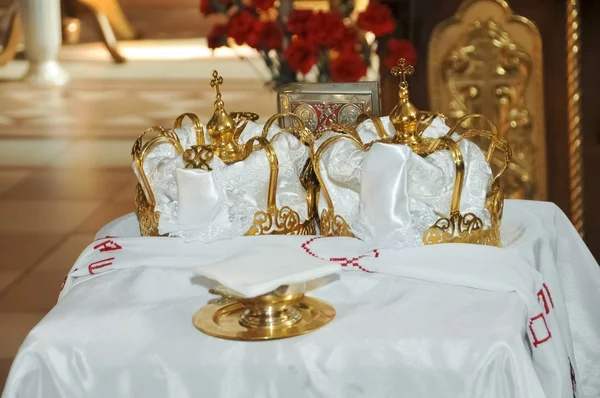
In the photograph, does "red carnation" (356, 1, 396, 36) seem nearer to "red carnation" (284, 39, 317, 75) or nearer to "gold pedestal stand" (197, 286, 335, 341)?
"red carnation" (284, 39, 317, 75)

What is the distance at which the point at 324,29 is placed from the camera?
268cm

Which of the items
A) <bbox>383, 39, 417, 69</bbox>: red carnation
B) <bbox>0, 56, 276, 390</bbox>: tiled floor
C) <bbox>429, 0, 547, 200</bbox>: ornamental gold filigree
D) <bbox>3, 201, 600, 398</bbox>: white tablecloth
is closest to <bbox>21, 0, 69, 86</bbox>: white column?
<bbox>0, 56, 276, 390</bbox>: tiled floor

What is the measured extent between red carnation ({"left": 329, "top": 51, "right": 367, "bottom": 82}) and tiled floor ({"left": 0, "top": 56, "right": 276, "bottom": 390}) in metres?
1.02

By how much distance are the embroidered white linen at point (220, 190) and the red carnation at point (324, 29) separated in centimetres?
86

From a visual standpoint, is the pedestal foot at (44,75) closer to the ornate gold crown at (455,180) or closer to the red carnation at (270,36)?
the red carnation at (270,36)

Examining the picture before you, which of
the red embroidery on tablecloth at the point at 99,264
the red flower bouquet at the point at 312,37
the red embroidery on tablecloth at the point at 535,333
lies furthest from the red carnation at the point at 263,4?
the red embroidery on tablecloth at the point at 535,333

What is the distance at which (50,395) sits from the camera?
147cm

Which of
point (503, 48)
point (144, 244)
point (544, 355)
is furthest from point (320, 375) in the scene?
point (503, 48)

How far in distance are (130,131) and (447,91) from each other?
274 centimetres

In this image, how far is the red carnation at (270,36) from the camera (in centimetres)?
282

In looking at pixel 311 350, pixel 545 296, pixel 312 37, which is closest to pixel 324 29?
pixel 312 37

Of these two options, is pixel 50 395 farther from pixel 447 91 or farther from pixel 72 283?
pixel 447 91

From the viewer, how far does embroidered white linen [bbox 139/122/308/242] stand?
176 centimetres


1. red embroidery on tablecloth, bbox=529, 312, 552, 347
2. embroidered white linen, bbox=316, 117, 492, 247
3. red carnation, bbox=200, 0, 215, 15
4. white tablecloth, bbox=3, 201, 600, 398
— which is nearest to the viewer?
white tablecloth, bbox=3, 201, 600, 398
